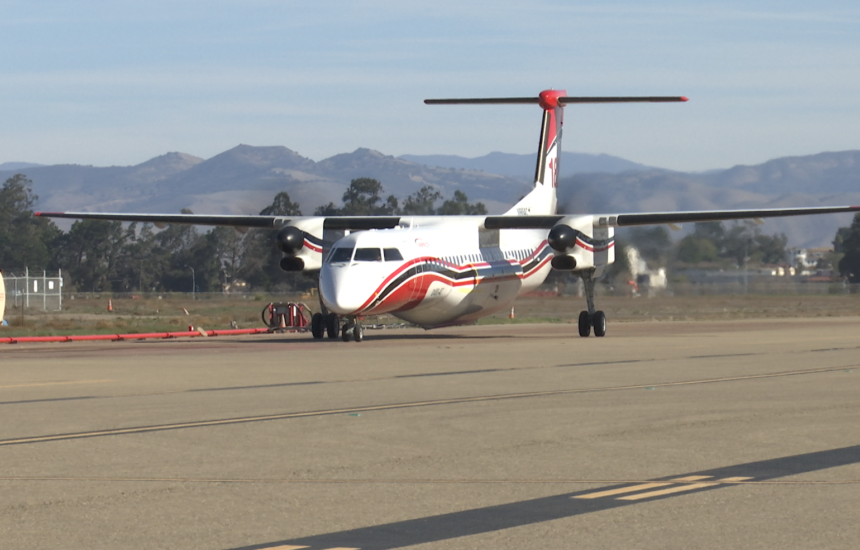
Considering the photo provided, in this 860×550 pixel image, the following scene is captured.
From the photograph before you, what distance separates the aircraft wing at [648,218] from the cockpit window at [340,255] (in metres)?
6.22

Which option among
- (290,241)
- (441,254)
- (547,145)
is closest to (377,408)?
(441,254)

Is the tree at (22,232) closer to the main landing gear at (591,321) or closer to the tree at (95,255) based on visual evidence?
the tree at (95,255)

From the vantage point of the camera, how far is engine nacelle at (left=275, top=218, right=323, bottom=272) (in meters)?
32.2

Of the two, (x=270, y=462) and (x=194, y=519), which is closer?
(x=194, y=519)

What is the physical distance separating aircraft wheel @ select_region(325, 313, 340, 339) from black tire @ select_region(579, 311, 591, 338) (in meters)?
6.99

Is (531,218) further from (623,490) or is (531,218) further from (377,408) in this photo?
(623,490)

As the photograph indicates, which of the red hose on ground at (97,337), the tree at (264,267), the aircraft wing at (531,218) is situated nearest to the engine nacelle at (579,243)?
the aircraft wing at (531,218)

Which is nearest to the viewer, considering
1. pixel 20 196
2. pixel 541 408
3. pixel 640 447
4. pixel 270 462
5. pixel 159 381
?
pixel 270 462

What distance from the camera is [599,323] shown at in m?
33.9

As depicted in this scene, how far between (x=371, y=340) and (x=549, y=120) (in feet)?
41.0

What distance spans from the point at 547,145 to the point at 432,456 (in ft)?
101

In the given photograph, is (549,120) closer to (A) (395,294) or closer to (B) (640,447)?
(A) (395,294)

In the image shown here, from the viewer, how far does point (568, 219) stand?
3222 centimetres

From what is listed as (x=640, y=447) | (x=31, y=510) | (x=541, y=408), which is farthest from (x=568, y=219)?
(x=31, y=510)
